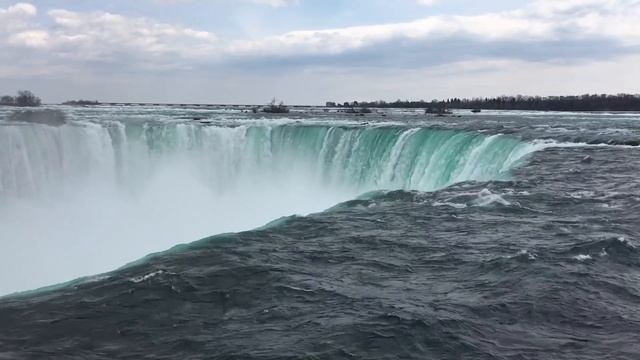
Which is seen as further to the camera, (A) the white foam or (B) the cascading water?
(B) the cascading water

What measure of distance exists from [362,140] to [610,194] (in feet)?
40.0

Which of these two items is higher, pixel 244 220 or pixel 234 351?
pixel 234 351

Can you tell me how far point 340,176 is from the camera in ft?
80.2

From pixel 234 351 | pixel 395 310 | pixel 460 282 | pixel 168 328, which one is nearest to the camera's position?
pixel 234 351

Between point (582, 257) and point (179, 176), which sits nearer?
point (582, 257)

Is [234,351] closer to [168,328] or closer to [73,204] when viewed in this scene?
[168,328]

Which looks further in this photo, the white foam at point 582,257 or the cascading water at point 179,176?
the cascading water at point 179,176

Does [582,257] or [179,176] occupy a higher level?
[582,257]

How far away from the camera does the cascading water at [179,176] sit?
18547 millimetres

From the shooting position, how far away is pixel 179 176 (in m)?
26.1

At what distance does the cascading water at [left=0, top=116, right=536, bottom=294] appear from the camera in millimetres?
18547

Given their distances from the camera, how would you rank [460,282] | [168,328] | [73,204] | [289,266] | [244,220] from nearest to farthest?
[168,328], [460,282], [289,266], [244,220], [73,204]

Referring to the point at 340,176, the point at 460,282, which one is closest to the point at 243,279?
the point at 460,282

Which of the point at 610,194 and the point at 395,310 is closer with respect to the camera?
the point at 395,310
